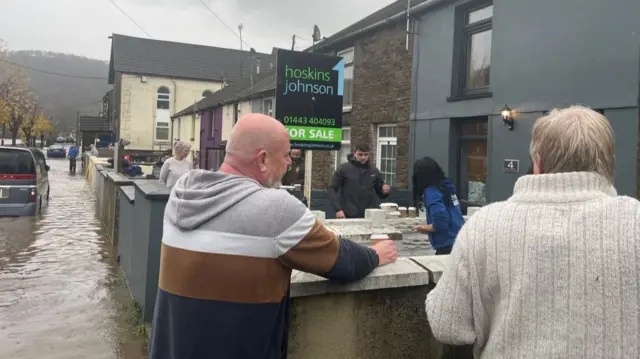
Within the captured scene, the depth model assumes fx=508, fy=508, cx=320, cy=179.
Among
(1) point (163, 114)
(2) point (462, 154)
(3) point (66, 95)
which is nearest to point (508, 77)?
(2) point (462, 154)

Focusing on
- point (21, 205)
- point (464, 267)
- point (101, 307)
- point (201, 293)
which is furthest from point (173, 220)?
point (21, 205)

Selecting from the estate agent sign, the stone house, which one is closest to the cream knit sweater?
the estate agent sign

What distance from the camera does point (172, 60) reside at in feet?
147

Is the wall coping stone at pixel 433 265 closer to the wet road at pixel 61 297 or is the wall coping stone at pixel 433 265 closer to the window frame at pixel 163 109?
the wet road at pixel 61 297

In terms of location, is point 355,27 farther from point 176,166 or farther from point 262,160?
point 262,160

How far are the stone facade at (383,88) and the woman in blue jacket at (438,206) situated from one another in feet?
24.9

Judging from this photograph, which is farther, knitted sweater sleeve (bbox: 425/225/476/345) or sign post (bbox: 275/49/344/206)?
sign post (bbox: 275/49/344/206)

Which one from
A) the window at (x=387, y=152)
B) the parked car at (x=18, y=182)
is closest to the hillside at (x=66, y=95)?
the parked car at (x=18, y=182)

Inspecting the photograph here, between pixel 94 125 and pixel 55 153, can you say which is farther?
pixel 55 153

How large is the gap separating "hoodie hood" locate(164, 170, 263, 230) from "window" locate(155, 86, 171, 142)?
138 ft

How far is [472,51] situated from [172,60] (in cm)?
3847

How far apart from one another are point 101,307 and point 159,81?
39.2 m

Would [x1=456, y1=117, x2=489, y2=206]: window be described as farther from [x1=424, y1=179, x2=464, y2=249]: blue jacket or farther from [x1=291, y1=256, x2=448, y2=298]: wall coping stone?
[x1=291, y1=256, x2=448, y2=298]: wall coping stone

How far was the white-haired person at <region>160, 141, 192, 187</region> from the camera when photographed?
7.56m
